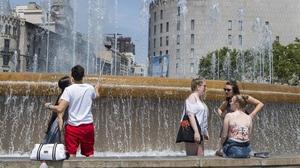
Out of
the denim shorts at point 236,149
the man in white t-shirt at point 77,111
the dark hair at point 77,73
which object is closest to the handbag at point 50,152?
the man in white t-shirt at point 77,111

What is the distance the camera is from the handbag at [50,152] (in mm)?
6012

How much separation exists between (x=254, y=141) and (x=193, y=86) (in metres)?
5.29

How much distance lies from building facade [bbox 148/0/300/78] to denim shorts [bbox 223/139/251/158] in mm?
73922

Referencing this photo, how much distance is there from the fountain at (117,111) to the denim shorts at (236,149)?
3.40m

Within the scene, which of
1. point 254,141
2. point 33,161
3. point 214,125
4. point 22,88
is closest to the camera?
point 33,161

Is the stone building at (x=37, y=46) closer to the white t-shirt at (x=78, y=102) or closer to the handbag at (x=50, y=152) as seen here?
the white t-shirt at (x=78, y=102)

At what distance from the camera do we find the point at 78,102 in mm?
6762

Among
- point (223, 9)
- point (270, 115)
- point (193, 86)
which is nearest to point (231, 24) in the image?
point (223, 9)

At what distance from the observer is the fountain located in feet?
32.7

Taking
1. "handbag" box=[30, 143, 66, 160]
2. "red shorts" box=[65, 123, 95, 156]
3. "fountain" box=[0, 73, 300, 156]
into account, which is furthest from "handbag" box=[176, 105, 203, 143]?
"fountain" box=[0, 73, 300, 156]

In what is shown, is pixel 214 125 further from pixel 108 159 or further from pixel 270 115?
pixel 108 159

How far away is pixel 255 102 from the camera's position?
7.65m

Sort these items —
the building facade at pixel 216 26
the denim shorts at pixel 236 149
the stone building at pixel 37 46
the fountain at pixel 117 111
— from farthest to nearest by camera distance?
the building facade at pixel 216 26, the stone building at pixel 37 46, the fountain at pixel 117 111, the denim shorts at pixel 236 149

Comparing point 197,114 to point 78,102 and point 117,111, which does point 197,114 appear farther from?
point 117,111
